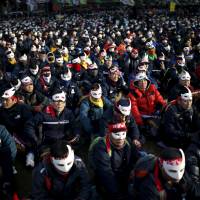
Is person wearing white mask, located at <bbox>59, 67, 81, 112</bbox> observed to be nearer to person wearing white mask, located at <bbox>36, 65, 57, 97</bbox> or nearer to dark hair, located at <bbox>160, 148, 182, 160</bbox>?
person wearing white mask, located at <bbox>36, 65, 57, 97</bbox>

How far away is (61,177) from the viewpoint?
5000 millimetres

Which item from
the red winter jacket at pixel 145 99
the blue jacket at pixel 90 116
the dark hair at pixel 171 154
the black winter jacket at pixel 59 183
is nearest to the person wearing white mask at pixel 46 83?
the blue jacket at pixel 90 116

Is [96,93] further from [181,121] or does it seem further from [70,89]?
[70,89]

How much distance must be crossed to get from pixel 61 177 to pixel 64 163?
346mm

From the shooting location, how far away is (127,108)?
681 cm

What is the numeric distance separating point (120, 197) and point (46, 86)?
4.99m

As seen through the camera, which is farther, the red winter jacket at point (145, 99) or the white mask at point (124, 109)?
the red winter jacket at point (145, 99)

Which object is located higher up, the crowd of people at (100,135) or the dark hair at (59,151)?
the dark hair at (59,151)

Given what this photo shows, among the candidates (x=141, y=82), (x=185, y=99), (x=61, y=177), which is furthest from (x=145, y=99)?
(x=61, y=177)

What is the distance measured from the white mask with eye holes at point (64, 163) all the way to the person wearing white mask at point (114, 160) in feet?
2.32

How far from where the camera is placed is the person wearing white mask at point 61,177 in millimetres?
4781

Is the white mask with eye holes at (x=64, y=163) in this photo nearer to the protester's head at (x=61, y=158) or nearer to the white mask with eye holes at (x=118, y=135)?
the protester's head at (x=61, y=158)

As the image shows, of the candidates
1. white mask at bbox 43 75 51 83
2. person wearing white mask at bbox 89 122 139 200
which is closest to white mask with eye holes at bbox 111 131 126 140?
person wearing white mask at bbox 89 122 139 200

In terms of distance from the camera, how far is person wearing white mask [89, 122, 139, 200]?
17.7ft
